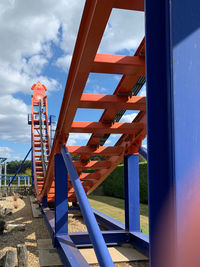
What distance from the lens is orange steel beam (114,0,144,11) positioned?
2178mm

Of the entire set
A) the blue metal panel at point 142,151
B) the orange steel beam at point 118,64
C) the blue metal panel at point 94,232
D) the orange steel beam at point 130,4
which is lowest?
the blue metal panel at point 94,232

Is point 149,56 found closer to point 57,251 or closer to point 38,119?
point 57,251

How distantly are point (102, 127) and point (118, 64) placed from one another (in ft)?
5.24

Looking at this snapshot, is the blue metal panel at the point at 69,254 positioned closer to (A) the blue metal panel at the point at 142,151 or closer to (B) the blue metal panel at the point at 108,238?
(B) the blue metal panel at the point at 108,238

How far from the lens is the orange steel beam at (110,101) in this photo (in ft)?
12.0

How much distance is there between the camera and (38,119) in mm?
15688

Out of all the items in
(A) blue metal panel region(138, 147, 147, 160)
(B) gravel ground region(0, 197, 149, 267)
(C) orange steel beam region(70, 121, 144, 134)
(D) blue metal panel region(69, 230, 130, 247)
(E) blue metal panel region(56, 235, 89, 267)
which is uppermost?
(C) orange steel beam region(70, 121, 144, 134)

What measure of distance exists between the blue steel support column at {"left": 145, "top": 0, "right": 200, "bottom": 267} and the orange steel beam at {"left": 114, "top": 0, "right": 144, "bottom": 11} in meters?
1.19

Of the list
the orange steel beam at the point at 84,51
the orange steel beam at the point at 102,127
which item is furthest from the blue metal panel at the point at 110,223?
the orange steel beam at the point at 84,51

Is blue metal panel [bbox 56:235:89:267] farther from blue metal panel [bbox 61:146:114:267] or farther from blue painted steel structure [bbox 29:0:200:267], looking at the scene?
blue painted steel structure [bbox 29:0:200:267]

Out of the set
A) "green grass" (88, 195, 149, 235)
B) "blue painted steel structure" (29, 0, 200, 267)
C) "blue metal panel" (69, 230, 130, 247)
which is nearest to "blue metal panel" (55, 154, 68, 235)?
"blue metal panel" (69, 230, 130, 247)

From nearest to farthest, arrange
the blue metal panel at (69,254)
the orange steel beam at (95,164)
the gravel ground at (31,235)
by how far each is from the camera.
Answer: the blue metal panel at (69,254) → the gravel ground at (31,235) → the orange steel beam at (95,164)

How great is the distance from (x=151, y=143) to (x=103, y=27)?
1.69 meters

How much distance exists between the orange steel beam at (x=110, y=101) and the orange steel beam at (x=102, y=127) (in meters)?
0.53
